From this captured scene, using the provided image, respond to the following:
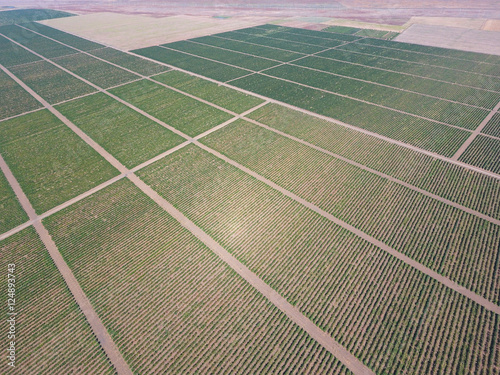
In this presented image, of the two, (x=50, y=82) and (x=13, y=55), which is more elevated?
(x=13, y=55)

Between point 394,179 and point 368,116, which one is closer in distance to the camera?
point 394,179

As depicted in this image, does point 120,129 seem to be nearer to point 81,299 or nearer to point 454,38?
point 81,299

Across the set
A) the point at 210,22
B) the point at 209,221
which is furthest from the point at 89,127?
the point at 210,22

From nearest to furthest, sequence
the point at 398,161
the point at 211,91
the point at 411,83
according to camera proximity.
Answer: the point at 398,161
the point at 211,91
the point at 411,83

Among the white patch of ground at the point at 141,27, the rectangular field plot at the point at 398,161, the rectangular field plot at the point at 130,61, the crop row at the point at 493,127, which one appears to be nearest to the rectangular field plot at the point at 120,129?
the rectangular field plot at the point at 398,161

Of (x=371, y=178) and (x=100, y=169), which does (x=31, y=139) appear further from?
(x=371, y=178)

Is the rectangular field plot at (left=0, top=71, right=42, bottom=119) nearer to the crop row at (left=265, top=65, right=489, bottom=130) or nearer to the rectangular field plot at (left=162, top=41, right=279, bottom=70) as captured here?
the rectangular field plot at (left=162, top=41, right=279, bottom=70)

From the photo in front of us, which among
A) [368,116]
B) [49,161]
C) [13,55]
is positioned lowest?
[49,161]

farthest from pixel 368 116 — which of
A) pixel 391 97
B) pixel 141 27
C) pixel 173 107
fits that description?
pixel 141 27
